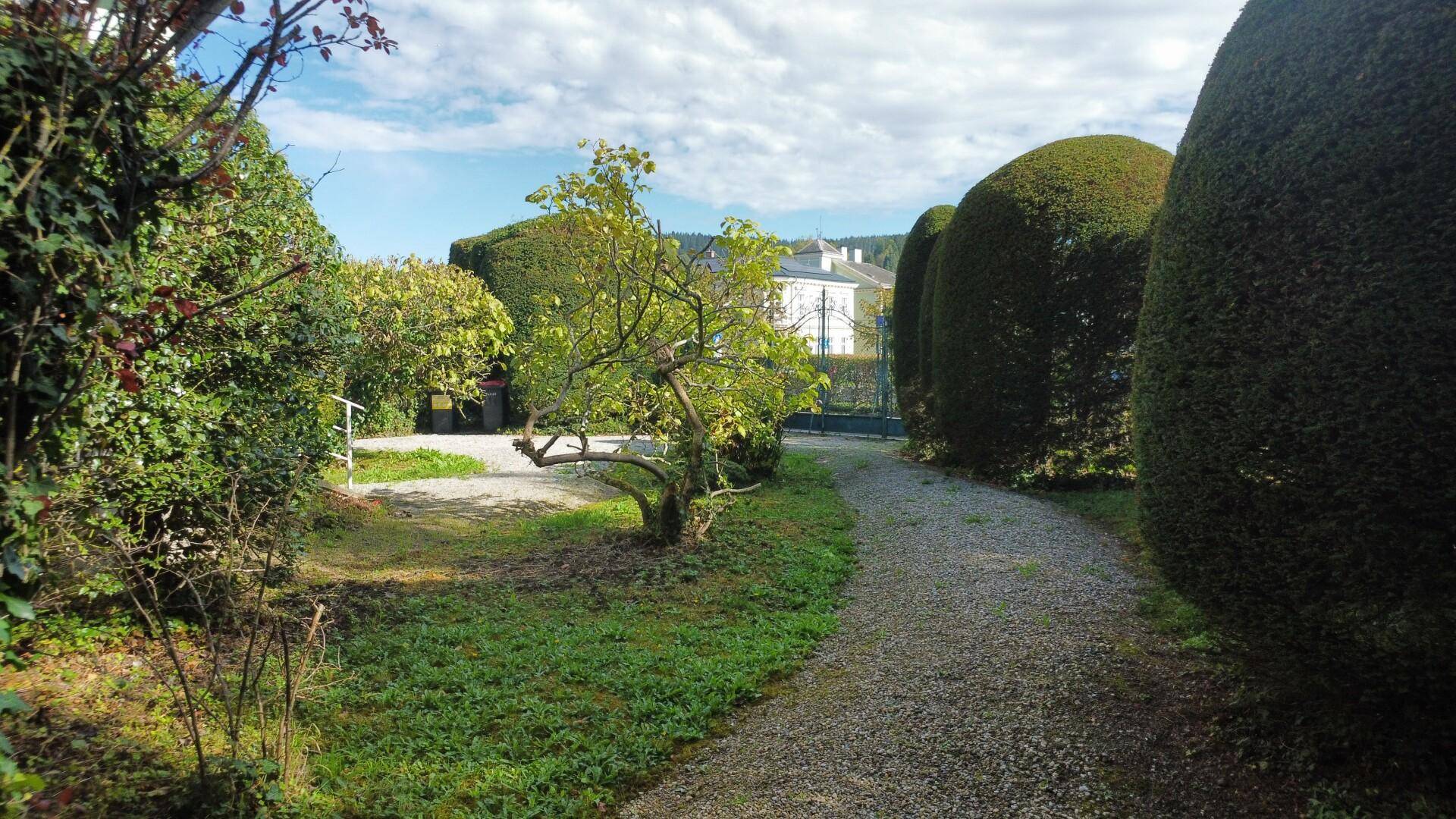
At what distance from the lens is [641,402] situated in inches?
341

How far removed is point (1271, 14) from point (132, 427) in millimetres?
5212

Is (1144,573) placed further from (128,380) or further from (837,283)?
(837,283)

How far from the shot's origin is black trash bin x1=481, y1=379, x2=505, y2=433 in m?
17.7

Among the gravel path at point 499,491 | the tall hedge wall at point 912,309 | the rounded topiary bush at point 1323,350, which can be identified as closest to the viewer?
the rounded topiary bush at point 1323,350

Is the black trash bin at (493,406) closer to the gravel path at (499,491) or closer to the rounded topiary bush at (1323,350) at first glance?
the gravel path at (499,491)

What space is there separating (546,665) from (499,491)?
6226 millimetres

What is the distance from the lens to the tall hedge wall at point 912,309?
1195cm

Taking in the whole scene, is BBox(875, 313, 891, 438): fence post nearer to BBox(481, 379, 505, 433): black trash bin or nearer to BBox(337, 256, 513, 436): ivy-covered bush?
BBox(337, 256, 513, 436): ivy-covered bush

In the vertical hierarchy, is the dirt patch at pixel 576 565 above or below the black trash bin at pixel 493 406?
below

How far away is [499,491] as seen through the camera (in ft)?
33.8

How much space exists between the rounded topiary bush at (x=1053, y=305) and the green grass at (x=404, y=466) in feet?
23.9

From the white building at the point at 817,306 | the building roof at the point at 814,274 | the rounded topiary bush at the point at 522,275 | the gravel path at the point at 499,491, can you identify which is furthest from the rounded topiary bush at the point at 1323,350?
the building roof at the point at 814,274

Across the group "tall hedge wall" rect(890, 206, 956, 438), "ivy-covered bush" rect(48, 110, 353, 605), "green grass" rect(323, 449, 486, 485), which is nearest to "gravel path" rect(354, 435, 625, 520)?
"green grass" rect(323, 449, 486, 485)

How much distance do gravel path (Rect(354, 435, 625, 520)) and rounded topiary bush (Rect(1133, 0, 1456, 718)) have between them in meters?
6.56
